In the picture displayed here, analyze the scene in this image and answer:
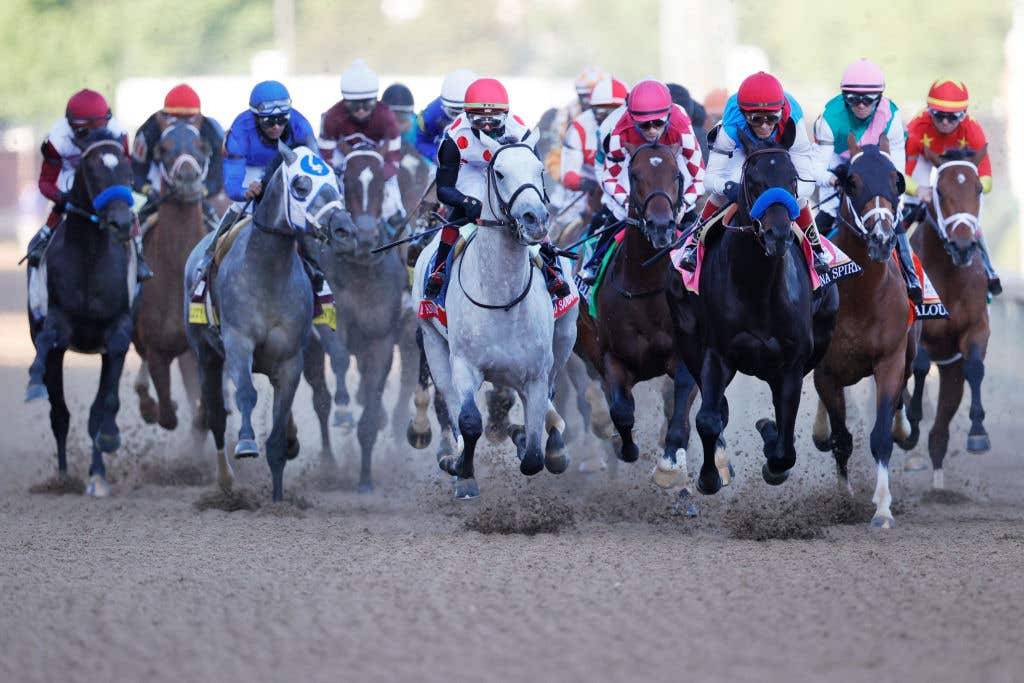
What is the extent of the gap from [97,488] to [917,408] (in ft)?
18.1

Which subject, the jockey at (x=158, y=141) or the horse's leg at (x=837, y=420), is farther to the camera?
the jockey at (x=158, y=141)

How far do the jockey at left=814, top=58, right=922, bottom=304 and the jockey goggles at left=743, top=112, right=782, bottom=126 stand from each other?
956mm

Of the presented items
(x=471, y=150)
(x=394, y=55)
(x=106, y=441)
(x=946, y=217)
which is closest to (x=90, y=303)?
(x=106, y=441)

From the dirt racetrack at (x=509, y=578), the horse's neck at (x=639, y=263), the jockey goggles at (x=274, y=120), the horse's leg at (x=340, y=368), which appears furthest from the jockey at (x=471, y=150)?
the horse's leg at (x=340, y=368)

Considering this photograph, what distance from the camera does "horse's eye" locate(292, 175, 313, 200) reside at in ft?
31.6

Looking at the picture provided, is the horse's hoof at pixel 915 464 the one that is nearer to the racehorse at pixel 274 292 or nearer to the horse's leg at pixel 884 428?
the horse's leg at pixel 884 428

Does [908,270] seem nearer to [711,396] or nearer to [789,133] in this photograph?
[789,133]

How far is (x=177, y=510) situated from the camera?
33.5 ft

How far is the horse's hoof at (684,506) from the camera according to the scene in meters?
9.48

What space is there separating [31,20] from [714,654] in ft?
142

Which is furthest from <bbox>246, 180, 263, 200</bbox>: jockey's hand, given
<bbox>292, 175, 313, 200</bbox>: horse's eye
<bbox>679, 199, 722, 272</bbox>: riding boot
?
<bbox>679, 199, 722, 272</bbox>: riding boot

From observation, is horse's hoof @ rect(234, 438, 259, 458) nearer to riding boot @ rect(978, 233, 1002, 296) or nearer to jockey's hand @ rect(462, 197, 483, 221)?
jockey's hand @ rect(462, 197, 483, 221)

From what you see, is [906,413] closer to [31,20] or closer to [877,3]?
[877,3]

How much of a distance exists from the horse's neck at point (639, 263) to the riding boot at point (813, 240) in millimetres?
1020
